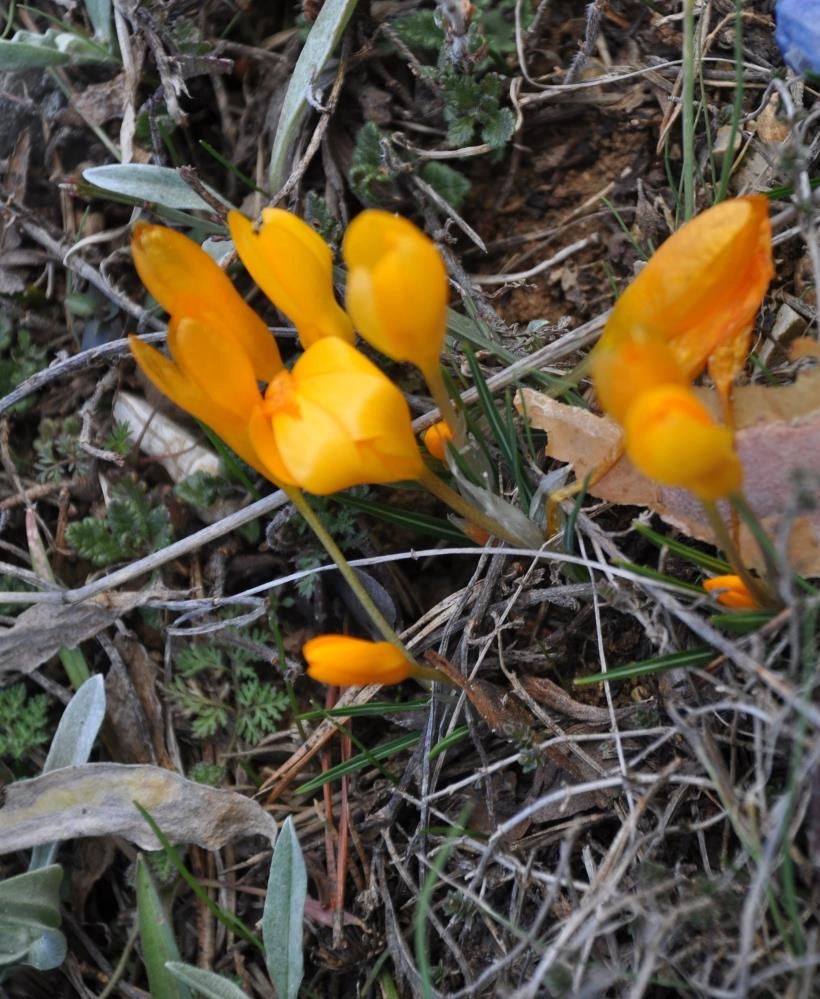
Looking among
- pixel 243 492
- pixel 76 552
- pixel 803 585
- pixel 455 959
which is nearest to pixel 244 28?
pixel 243 492

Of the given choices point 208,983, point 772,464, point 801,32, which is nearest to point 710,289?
point 772,464

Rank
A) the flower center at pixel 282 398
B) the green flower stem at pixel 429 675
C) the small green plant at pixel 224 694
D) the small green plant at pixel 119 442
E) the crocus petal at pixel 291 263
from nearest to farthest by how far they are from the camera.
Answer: the flower center at pixel 282 398
the crocus petal at pixel 291 263
the green flower stem at pixel 429 675
the small green plant at pixel 224 694
the small green plant at pixel 119 442

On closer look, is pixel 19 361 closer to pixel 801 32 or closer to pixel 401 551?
pixel 401 551

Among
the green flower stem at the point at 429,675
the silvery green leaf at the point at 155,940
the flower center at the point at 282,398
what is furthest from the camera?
the silvery green leaf at the point at 155,940

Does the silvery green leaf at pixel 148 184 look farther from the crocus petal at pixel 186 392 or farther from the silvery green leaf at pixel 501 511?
the silvery green leaf at pixel 501 511

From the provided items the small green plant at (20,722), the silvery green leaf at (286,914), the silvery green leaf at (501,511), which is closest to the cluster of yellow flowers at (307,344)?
the silvery green leaf at (501,511)
